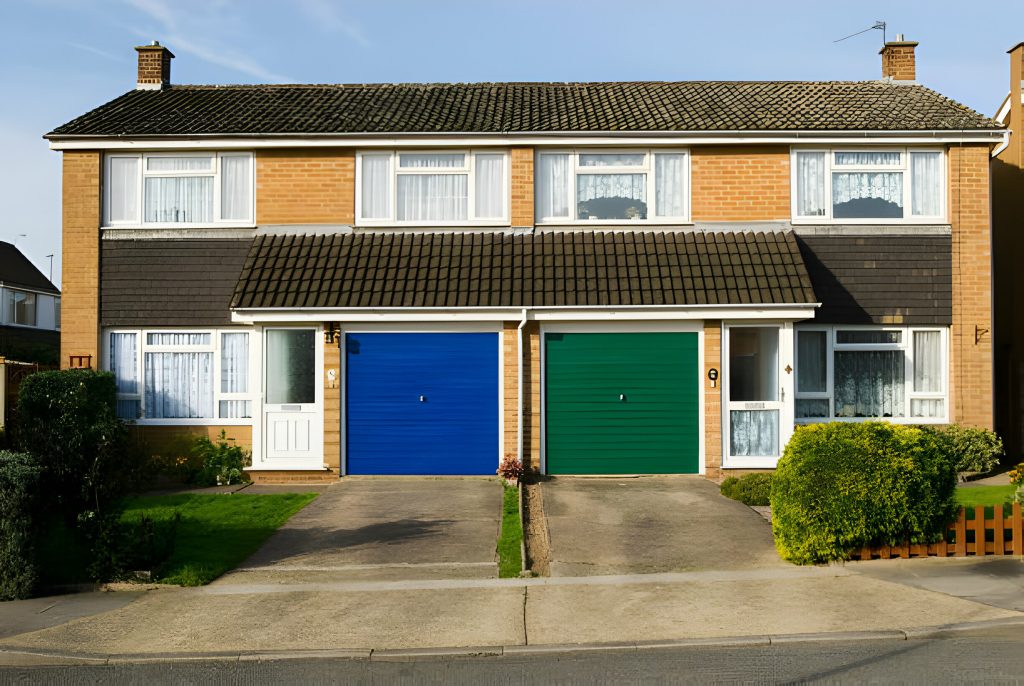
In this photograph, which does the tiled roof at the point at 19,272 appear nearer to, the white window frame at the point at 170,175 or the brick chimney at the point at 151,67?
the brick chimney at the point at 151,67

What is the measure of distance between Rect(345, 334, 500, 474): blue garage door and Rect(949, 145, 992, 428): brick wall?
8308 millimetres

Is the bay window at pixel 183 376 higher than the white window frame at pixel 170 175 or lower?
lower

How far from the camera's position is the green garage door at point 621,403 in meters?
15.8

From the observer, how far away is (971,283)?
1662 centimetres

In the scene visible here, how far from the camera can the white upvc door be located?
1581cm

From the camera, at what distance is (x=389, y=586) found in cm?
946

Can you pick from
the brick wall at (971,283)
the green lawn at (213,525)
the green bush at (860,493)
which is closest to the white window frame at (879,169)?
the brick wall at (971,283)

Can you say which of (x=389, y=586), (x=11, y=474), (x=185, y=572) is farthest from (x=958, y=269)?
(x=11, y=474)

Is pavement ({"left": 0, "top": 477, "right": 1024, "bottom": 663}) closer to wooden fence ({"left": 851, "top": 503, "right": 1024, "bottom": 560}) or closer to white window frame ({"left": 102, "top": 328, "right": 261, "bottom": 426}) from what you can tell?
wooden fence ({"left": 851, "top": 503, "right": 1024, "bottom": 560})

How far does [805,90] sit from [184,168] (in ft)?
40.7

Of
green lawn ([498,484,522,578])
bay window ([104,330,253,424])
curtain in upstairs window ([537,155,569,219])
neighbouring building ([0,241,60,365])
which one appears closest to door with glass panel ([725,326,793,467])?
curtain in upstairs window ([537,155,569,219])

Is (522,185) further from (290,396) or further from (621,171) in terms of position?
(290,396)

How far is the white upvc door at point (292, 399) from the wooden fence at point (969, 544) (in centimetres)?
918

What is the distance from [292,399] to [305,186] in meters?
3.93
